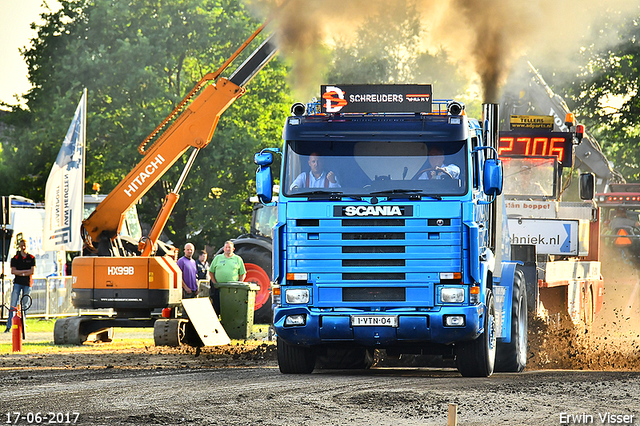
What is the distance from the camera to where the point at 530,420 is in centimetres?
950

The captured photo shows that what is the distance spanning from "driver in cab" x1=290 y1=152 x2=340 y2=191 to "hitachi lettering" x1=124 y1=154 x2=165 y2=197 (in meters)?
7.05

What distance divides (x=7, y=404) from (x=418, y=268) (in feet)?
15.6

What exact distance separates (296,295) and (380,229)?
126cm

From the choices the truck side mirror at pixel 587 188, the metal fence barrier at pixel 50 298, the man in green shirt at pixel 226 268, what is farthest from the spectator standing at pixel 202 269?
the truck side mirror at pixel 587 188

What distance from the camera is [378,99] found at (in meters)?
13.0

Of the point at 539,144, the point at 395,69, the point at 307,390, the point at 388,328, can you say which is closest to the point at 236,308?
the point at 539,144

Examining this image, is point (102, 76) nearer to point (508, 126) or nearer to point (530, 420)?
point (508, 126)

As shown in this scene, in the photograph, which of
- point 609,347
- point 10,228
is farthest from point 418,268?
point 10,228

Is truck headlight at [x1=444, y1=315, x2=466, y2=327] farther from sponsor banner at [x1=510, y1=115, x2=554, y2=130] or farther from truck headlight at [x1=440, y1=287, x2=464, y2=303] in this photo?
sponsor banner at [x1=510, y1=115, x2=554, y2=130]

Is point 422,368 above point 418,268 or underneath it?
underneath

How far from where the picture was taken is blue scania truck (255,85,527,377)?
12.3 meters

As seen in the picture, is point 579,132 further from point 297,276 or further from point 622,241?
point 297,276

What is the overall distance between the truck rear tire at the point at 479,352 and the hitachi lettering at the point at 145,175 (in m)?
7.73

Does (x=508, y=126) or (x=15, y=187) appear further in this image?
(x=15, y=187)
